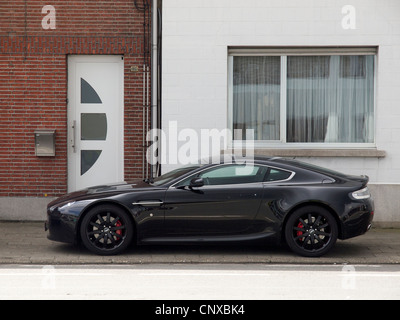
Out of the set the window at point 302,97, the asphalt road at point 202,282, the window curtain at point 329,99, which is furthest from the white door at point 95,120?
the asphalt road at point 202,282

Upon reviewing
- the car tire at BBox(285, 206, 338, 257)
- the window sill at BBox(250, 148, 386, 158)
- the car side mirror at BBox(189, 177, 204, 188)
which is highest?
the window sill at BBox(250, 148, 386, 158)

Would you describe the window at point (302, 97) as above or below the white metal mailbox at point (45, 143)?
above

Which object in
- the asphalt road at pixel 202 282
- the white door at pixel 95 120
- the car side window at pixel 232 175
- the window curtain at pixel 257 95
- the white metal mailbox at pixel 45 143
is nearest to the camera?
the asphalt road at pixel 202 282

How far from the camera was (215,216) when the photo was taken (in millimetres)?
9469

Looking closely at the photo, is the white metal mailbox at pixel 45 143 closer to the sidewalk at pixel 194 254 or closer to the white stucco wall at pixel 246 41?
the white stucco wall at pixel 246 41

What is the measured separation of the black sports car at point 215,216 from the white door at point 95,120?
3891 millimetres

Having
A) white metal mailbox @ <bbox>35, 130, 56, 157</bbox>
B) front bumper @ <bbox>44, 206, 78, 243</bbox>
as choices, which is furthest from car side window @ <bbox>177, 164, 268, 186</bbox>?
white metal mailbox @ <bbox>35, 130, 56, 157</bbox>

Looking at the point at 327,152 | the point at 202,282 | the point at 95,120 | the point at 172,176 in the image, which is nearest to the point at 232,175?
the point at 172,176

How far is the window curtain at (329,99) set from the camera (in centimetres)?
1321

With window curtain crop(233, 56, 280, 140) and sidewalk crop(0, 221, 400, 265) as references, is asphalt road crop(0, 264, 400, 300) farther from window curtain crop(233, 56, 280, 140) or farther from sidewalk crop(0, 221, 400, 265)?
window curtain crop(233, 56, 280, 140)

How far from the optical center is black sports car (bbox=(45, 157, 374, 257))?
31.0 feet

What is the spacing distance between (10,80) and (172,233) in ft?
17.9

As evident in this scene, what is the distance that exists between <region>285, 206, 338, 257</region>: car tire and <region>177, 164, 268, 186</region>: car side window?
72 cm
